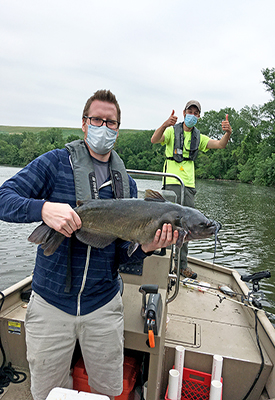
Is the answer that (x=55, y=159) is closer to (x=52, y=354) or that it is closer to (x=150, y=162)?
(x=52, y=354)

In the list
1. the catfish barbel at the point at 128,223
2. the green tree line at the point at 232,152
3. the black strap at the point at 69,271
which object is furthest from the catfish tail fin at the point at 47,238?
the green tree line at the point at 232,152

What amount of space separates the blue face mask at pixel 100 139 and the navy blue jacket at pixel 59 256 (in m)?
0.28

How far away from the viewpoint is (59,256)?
2340 millimetres

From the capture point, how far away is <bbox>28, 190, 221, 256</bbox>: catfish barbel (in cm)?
226

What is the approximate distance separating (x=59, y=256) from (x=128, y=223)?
0.62m

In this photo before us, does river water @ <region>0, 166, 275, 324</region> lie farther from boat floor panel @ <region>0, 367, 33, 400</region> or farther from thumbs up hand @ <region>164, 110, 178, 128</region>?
boat floor panel @ <region>0, 367, 33, 400</region>

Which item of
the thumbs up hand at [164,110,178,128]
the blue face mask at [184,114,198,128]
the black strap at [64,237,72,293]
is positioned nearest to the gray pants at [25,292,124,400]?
the black strap at [64,237,72,293]

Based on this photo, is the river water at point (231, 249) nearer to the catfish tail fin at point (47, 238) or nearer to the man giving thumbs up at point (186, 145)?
the man giving thumbs up at point (186, 145)

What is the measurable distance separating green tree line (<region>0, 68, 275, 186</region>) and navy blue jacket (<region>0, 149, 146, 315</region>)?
4751cm

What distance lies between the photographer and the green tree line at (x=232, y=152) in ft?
165

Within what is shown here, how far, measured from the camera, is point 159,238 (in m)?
2.43

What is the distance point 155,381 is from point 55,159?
7.37ft

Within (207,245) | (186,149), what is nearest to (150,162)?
(207,245)

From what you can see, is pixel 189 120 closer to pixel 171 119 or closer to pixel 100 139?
pixel 171 119
